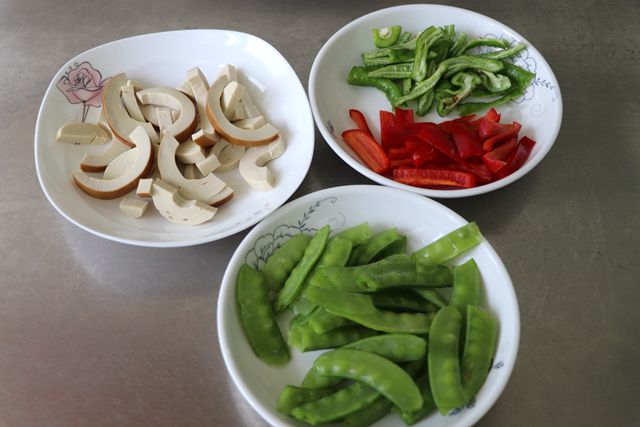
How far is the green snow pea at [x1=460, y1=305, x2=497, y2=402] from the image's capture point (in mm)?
1293

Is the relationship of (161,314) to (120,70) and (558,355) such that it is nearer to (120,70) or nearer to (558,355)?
(120,70)

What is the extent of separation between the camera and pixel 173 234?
5.49ft

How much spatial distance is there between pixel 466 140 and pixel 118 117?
122cm

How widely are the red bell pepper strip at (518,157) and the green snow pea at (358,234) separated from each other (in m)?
0.52

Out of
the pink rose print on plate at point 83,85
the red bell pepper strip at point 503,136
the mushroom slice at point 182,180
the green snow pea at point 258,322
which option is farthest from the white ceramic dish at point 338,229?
the pink rose print on plate at point 83,85

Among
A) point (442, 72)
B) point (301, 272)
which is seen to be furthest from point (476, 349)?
point (442, 72)

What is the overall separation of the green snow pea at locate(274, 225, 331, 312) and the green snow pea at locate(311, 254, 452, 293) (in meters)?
0.05

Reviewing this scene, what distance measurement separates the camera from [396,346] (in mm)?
1314

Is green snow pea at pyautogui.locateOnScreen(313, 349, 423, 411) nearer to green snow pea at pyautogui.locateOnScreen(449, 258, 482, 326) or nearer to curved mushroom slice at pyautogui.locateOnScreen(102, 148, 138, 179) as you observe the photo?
green snow pea at pyautogui.locateOnScreen(449, 258, 482, 326)

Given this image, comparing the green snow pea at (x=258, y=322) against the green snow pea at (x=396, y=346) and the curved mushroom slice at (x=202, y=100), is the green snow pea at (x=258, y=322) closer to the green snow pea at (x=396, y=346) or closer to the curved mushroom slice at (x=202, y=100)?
the green snow pea at (x=396, y=346)

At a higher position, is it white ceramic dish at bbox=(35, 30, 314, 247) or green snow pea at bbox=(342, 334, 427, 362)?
white ceramic dish at bbox=(35, 30, 314, 247)

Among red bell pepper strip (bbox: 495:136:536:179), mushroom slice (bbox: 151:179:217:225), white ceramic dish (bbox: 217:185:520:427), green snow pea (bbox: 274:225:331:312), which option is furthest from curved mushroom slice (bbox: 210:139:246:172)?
red bell pepper strip (bbox: 495:136:536:179)

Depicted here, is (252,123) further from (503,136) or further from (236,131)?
(503,136)

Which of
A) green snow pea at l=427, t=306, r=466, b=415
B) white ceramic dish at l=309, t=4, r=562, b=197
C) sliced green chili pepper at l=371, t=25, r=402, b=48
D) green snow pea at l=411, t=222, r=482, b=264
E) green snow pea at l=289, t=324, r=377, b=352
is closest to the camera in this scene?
green snow pea at l=427, t=306, r=466, b=415
